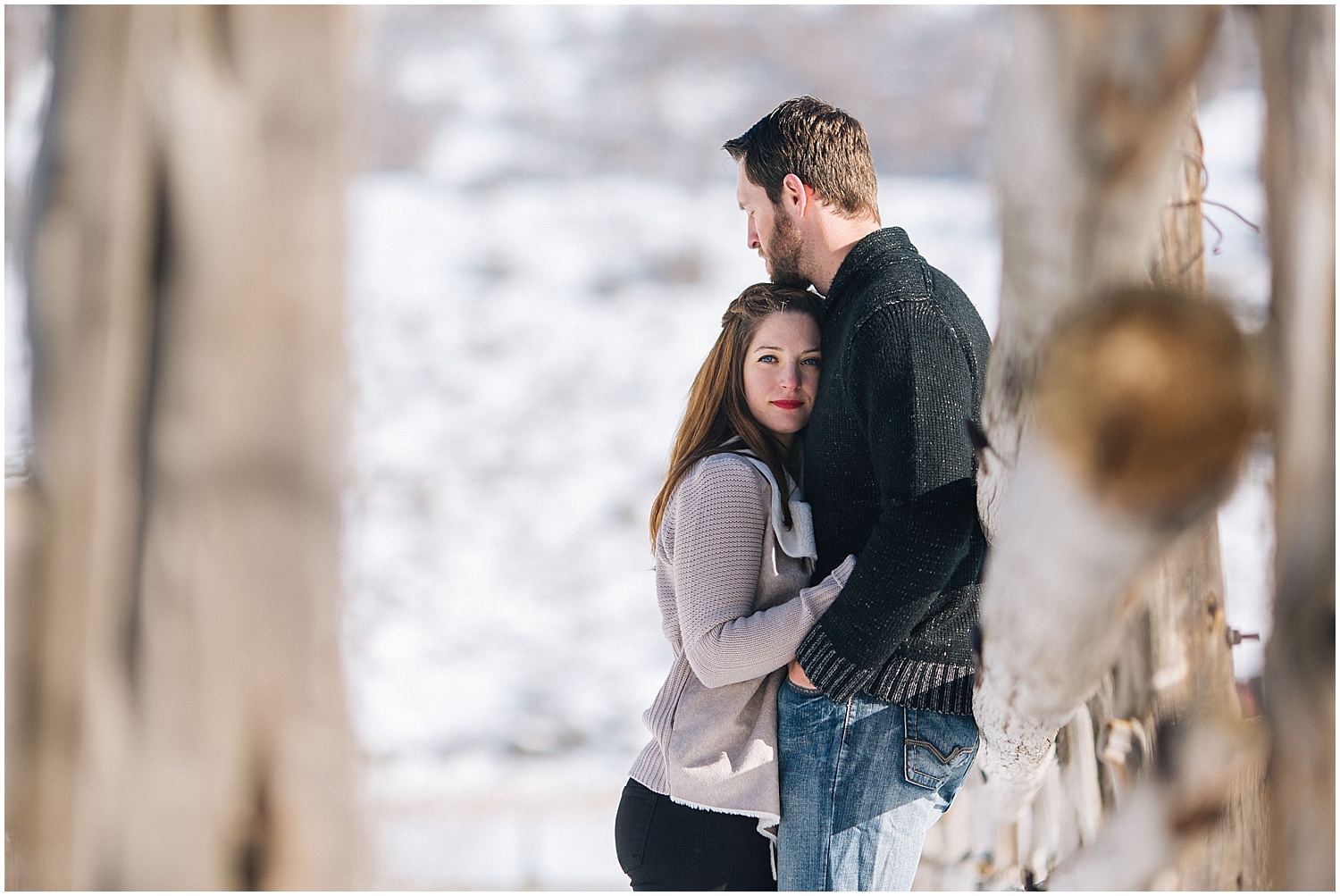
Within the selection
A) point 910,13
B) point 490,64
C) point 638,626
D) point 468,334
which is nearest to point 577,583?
point 638,626

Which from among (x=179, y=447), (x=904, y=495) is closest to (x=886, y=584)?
(x=904, y=495)

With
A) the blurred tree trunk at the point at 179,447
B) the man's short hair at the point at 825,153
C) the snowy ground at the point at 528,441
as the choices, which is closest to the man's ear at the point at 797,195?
the man's short hair at the point at 825,153

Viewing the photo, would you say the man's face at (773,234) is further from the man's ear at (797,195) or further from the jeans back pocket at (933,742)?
the jeans back pocket at (933,742)

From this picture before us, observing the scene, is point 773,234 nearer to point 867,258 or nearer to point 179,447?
point 867,258

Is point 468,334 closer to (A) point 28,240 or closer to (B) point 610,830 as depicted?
(B) point 610,830

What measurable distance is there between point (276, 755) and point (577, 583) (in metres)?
5.97

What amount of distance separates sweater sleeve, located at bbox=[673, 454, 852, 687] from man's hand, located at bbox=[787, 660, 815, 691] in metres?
0.02

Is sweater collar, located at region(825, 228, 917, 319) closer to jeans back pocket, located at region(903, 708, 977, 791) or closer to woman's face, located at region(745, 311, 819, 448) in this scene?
woman's face, located at region(745, 311, 819, 448)

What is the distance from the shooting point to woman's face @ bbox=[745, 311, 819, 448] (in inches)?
46.6

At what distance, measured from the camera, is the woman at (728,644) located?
3.45ft

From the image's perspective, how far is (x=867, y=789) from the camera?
1.01 metres

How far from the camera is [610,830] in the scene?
11.5 feet

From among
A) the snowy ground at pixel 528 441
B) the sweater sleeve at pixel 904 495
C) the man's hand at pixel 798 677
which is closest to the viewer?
the sweater sleeve at pixel 904 495

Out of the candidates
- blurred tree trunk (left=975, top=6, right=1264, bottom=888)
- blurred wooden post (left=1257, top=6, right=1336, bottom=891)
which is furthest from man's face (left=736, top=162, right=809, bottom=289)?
blurred wooden post (left=1257, top=6, right=1336, bottom=891)
